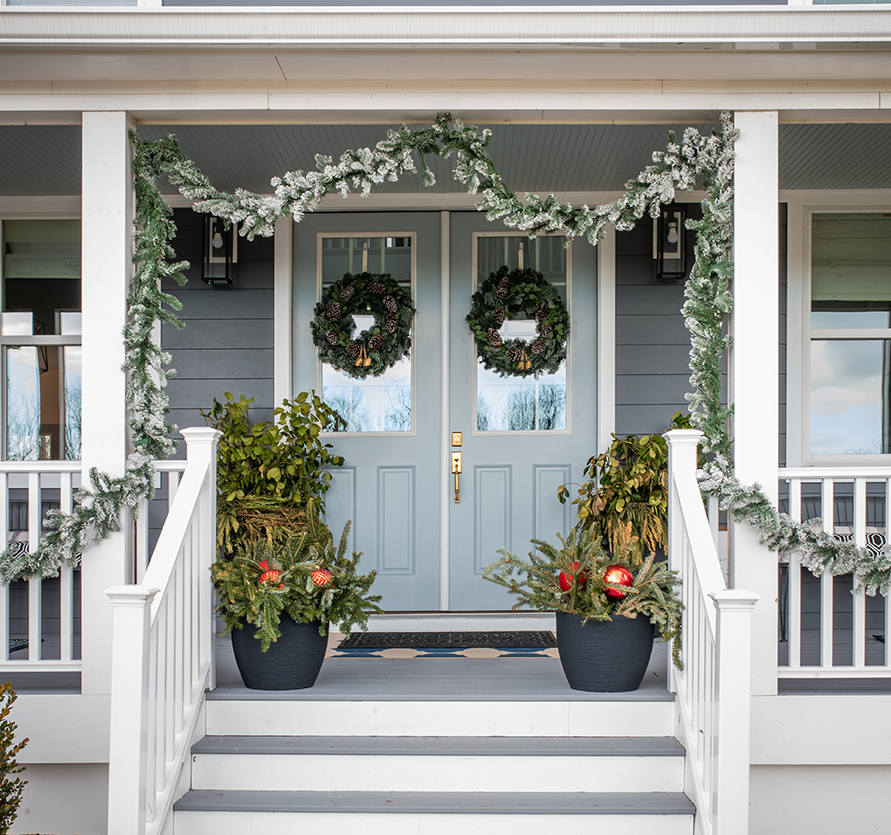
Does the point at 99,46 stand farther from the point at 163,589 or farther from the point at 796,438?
the point at 796,438

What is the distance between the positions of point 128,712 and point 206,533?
2.46ft

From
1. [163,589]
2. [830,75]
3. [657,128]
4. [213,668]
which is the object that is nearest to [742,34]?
[830,75]

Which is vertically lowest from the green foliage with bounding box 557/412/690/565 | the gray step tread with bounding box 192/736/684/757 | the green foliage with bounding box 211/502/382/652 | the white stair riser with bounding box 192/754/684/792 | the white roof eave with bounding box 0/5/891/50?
the white stair riser with bounding box 192/754/684/792

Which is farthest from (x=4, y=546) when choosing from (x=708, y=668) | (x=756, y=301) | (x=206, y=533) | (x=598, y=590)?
(x=756, y=301)

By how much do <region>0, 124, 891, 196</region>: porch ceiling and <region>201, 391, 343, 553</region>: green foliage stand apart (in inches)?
43.1

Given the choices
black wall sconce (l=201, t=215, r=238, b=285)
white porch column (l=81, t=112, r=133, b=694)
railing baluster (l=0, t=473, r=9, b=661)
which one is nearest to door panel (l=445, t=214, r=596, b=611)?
black wall sconce (l=201, t=215, r=238, b=285)

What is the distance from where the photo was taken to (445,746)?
239 centimetres

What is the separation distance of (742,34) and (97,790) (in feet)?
10.7

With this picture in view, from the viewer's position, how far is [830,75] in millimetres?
2516

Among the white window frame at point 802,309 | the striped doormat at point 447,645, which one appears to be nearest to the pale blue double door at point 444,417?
the striped doormat at point 447,645

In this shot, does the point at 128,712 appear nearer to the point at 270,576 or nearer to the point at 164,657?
the point at 164,657

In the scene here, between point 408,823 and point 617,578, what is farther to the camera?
point 617,578

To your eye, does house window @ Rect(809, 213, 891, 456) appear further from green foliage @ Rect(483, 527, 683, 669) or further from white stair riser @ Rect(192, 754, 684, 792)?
white stair riser @ Rect(192, 754, 684, 792)

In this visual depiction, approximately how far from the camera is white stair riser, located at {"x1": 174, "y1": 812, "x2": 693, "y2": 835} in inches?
86.2
